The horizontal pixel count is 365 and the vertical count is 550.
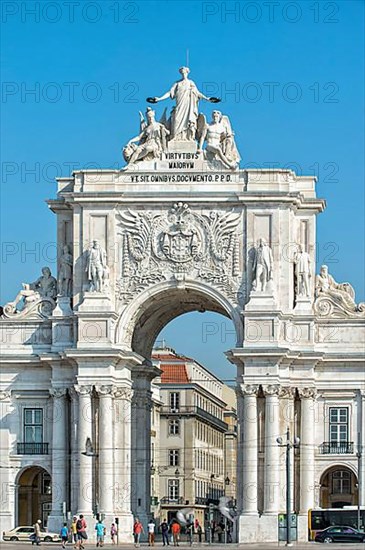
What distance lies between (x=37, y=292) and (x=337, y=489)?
59.6 feet

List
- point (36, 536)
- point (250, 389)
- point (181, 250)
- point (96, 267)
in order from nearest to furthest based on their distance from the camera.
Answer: point (36, 536)
point (250, 389)
point (96, 267)
point (181, 250)

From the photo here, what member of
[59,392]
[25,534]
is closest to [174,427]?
[59,392]

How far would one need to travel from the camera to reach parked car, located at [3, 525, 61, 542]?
347 feet

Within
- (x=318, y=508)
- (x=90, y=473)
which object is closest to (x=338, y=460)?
(x=318, y=508)

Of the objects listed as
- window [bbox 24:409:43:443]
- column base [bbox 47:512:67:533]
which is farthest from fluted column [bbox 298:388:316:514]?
window [bbox 24:409:43:443]

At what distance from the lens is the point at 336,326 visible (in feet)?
357

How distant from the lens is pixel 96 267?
107m

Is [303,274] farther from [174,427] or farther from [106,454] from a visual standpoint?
[174,427]

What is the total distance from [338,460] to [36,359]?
15.7m

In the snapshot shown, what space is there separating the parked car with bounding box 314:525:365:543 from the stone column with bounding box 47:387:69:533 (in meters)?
13.4

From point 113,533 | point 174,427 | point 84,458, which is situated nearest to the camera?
point 113,533

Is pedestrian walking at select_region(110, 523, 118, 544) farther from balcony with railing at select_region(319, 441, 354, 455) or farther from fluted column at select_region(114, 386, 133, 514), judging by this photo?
balcony with railing at select_region(319, 441, 354, 455)

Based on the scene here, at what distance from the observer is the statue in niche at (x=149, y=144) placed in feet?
355

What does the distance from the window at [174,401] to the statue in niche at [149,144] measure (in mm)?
47952
